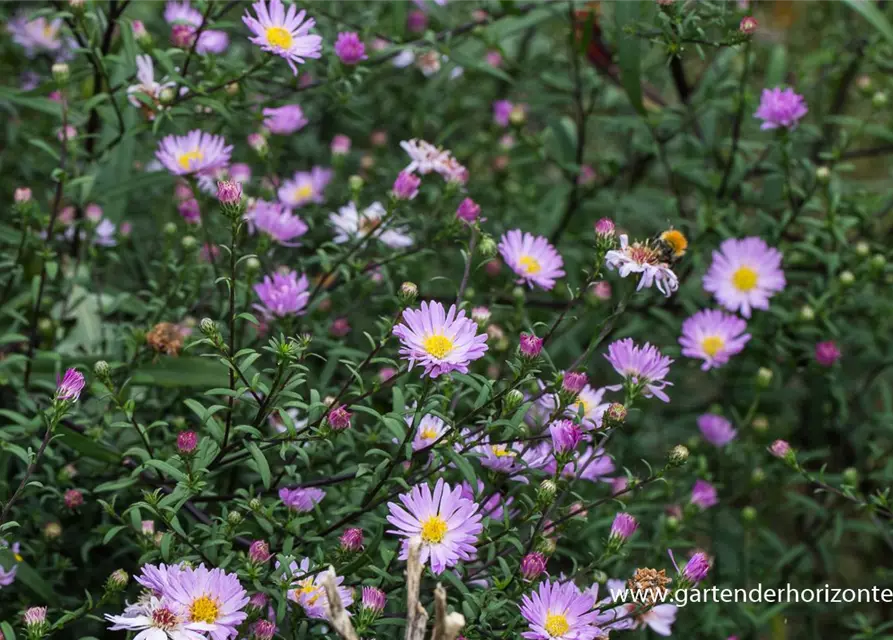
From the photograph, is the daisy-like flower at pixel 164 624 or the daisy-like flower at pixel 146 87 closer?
the daisy-like flower at pixel 164 624

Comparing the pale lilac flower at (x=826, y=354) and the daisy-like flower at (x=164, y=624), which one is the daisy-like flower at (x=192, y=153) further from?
the pale lilac flower at (x=826, y=354)

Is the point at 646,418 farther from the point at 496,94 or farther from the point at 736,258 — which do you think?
the point at 496,94

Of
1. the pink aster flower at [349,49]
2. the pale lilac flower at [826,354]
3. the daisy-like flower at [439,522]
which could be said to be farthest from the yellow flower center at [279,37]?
the pale lilac flower at [826,354]

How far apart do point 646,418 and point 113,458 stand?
1098 mm

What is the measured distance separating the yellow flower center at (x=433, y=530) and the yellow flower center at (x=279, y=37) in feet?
2.25

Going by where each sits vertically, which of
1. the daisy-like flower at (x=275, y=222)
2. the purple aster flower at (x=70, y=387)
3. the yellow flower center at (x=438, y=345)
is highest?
the daisy-like flower at (x=275, y=222)

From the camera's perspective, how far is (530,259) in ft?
4.72

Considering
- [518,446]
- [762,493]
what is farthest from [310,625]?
[762,493]

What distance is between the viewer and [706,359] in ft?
5.17

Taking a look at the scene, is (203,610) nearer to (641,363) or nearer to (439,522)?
(439,522)

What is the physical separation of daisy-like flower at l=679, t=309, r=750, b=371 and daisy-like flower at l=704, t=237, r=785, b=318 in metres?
0.08

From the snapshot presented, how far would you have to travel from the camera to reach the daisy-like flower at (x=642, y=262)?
3.87ft

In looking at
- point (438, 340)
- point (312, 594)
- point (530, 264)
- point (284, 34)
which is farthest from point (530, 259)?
point (312, 594)

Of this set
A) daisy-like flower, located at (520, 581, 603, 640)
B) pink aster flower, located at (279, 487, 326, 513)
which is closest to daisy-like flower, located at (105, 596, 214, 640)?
pink aster flower, located at (279, 487, 326, 513)
